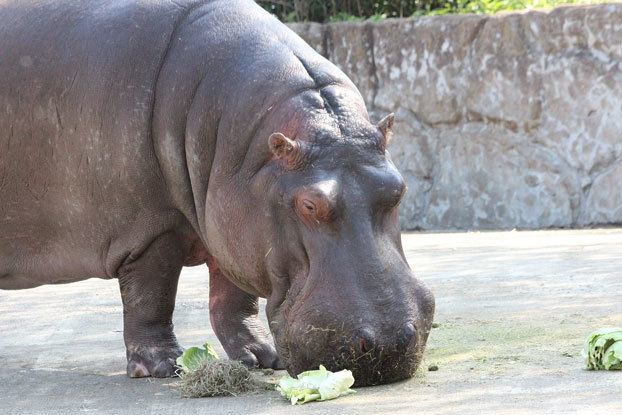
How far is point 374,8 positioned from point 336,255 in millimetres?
7644

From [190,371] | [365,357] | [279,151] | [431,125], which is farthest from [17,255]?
[431,125]

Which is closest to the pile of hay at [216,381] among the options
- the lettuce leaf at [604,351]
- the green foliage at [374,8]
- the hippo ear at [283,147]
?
the hippo ear at [283,147]

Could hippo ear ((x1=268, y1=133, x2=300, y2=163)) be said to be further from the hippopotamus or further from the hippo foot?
the hippo foot

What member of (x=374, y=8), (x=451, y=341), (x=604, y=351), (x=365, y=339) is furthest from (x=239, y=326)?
(x=374, y=8)

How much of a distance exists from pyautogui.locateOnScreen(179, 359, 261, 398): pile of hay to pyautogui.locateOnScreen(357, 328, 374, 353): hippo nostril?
540 mm

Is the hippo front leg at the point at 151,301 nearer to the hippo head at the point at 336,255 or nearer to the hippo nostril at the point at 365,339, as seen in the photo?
the hippo head at the point at 336,255

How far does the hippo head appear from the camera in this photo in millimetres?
3463

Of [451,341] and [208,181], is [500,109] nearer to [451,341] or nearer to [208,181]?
[451,341]

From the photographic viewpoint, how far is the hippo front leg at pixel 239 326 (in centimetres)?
450

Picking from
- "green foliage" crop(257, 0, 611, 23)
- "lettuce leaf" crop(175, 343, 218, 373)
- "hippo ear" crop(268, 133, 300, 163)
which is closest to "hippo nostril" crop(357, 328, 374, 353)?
"hippo ear" crop(268, 133, 300, 163)

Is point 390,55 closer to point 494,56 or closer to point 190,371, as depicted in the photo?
point 494,56

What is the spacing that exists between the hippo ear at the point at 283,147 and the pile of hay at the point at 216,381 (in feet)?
2.54

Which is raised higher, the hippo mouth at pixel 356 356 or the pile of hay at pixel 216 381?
the hippo mouth at pixel 356 356

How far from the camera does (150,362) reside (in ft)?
13.9
